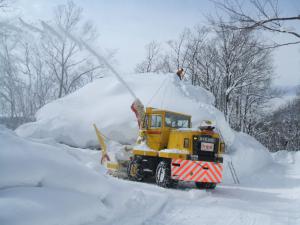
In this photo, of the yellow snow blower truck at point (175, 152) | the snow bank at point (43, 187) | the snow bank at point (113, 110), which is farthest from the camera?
the snow bank at point (113, 110)

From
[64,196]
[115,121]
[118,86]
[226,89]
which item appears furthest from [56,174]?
[226,89]

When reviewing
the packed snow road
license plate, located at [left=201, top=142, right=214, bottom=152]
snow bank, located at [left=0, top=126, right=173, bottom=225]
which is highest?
license plate, located at [left=201, top=142, right=214, bottom=152]

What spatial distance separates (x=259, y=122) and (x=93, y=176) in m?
36.8

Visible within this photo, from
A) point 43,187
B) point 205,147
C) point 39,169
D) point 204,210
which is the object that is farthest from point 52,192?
point 205,147

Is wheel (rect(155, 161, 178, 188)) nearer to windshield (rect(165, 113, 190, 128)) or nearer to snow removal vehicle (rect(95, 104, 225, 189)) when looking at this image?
snow removal vehicle (rect(95, 104, 225, 189))

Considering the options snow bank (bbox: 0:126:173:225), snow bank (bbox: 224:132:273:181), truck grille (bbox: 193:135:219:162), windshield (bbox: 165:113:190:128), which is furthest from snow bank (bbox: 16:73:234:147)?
snow bank (bbox: 0:126:173:225)

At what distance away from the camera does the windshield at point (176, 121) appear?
41.8ft

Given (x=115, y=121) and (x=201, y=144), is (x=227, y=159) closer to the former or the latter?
(x=115, y=121)

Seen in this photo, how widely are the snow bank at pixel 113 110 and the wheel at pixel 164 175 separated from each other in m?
7.09

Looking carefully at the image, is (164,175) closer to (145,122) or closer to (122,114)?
(145,122)

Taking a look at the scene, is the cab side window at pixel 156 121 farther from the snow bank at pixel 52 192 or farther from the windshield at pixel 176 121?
the snow bank at pixel 52 192

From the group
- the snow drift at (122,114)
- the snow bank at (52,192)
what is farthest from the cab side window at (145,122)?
the snow bank at (52,192)

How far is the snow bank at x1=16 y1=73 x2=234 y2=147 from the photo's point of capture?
19188 mm

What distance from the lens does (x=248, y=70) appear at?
1219 inches
